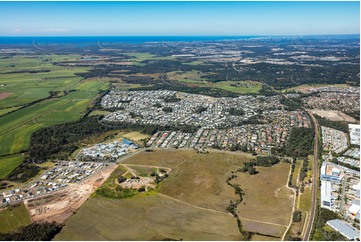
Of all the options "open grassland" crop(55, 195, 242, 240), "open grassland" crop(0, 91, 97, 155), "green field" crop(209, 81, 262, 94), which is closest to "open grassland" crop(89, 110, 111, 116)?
"open grassland" crop(0, 91, 97, 155)

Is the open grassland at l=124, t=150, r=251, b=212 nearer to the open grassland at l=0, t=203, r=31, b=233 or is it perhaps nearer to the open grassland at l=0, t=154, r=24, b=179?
the open grassland at l=0, t=203, r=31, b=233

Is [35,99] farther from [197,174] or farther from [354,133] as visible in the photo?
[354,133]

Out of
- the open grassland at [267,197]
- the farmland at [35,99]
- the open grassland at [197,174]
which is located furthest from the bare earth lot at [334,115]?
the farmland at [35,99]

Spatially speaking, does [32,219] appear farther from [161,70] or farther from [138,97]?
[161,70]

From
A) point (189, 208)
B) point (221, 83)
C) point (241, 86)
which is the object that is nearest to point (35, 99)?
point (221, 83)

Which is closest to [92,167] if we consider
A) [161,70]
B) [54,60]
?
[161,70]

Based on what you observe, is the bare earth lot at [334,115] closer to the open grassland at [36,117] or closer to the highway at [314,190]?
the highway at [314,190]
